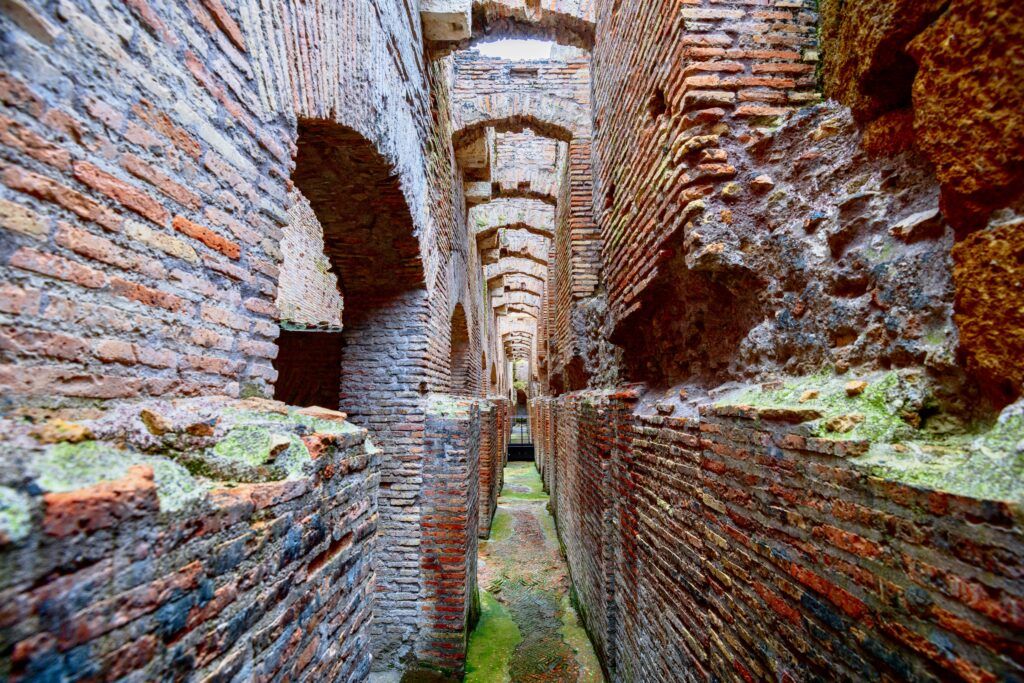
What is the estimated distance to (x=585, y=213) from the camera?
609cm

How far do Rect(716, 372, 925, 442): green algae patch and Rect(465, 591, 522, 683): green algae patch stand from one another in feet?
14.9

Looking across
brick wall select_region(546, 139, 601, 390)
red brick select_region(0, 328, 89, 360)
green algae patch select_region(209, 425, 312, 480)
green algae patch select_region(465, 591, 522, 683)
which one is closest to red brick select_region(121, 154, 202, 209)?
red brick select_region(0, 328, 89, 360)

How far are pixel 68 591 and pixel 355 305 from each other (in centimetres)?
404

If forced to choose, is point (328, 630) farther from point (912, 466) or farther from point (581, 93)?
point (581, 93)

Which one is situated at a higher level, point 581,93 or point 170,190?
point 581,93

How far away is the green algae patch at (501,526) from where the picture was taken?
8664mm

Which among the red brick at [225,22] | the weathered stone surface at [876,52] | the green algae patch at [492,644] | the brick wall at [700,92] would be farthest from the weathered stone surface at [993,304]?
the green algae patch at [492,644]

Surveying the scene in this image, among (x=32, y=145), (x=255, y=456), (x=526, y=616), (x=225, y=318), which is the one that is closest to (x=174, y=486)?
(x=255, y=456)

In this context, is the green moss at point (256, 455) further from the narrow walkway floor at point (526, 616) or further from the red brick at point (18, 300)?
the narrow walkway floor at point (526, 616)

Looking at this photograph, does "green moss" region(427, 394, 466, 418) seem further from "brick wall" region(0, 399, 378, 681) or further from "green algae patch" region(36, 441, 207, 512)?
"green algae patch" region(36, 441, 207, 512)

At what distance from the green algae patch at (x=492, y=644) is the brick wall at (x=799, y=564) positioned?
2143 mm

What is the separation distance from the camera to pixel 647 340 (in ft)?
12.0

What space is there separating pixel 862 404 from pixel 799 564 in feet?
1.97

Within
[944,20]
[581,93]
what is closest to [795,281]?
[944,20]
